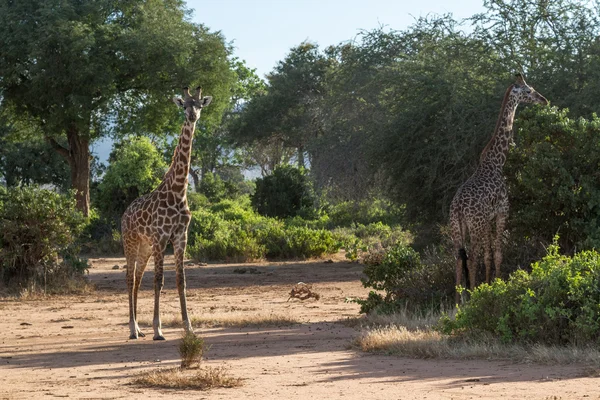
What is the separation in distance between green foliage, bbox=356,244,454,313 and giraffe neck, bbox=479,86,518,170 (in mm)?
1607

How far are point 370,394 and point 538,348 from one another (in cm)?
223

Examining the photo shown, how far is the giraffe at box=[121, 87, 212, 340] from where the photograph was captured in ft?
40.7

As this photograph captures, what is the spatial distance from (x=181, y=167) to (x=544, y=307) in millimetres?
4918

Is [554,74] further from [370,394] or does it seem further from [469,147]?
[370,394]

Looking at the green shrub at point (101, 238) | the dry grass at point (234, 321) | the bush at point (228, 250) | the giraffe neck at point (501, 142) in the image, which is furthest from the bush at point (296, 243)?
the giraffe neck at point (501, 142)

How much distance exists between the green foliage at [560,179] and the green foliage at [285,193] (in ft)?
70.3

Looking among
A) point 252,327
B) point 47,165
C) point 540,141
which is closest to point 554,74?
point 540,141

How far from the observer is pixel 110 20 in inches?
1296

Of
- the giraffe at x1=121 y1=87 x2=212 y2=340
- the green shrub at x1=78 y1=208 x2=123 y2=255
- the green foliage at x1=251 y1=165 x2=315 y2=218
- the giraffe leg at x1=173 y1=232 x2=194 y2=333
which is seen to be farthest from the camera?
the green foliage at x1=251 y1=165 x2=315 y2=218

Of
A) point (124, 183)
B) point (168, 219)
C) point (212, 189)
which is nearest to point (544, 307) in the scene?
point (168, 219)

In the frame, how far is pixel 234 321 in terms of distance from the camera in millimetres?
13992

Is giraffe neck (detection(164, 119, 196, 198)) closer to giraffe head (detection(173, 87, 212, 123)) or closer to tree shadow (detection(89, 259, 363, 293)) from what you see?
giraffe head (detection(173, 87, 212, 123))

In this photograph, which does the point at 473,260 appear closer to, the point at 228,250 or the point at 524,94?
the point at 524,94

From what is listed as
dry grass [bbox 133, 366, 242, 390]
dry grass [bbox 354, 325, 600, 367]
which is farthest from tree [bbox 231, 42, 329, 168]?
dry grass [bbox 133, 366, 242, 390]
